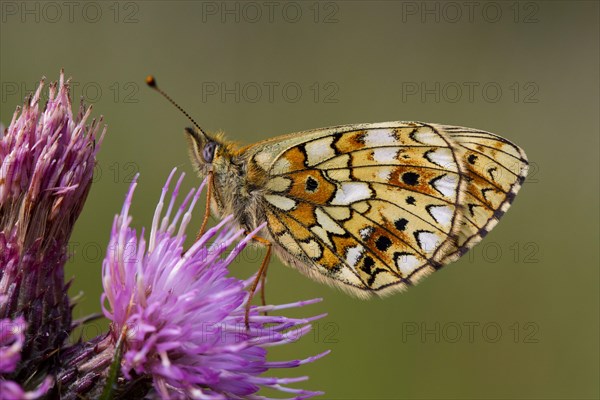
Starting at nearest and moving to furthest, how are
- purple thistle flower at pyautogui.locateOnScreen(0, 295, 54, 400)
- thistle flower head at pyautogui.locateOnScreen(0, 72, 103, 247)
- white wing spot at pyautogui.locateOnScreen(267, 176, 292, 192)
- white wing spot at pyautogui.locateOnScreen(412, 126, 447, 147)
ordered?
purple thistle flower at pyautogui.locateOnScreen(0, 295, 54, 400) < thistle flower head at pyautogui.locateOnScreen(0, 72, 103, 247) < white wing spot at pyautogui.locateOnScreen(267, 176, 292, 192) < white wing spot at pyautogui.locateOnScreen(412, 126, 447, 147)

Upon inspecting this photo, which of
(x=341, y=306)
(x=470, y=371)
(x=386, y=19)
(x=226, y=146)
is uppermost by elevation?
(x=386, y=19)

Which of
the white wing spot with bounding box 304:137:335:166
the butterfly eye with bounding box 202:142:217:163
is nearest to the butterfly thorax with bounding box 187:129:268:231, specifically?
the butterfly eye with bounding box 202:142:217:163

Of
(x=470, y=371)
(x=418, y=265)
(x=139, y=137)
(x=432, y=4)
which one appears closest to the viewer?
(x=418, y=265)

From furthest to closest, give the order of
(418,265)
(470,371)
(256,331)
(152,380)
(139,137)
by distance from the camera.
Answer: (139,137), (470,371), (418,265), (256,331), (152,380)

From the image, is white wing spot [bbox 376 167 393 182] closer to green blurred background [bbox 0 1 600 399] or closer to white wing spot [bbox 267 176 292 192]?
white wing spot [bbox 267 176 292 192]

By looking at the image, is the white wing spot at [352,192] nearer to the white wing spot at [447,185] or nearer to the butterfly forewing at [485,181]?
the white wing spot at [447,185]

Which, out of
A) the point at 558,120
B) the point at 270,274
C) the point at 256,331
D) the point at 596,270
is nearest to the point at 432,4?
the point at 558,120

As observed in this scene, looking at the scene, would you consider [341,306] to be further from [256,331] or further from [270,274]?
[256,331]

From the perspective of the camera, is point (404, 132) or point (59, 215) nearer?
point (59, 215)
